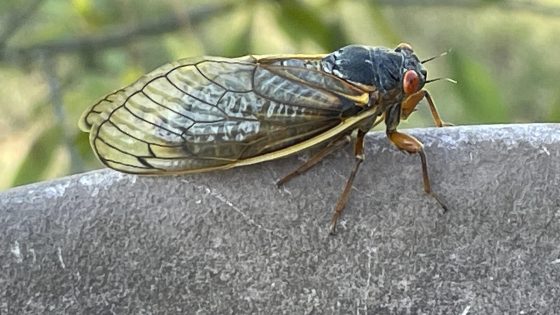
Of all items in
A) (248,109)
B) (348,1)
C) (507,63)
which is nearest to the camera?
(248,109)

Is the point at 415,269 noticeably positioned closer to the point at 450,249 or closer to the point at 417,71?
the point at 450,249

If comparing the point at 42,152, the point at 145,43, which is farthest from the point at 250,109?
the point at 145,43

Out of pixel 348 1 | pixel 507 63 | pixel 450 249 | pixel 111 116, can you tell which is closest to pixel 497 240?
pixel 450 249

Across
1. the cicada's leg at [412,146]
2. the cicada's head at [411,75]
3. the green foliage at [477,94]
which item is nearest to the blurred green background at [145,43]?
the green foliage at [477,94]

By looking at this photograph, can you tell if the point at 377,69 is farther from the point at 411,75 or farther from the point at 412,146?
the point at 412,146

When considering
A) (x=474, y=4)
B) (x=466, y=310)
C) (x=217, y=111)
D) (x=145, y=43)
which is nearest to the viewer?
(x=466, y=310)

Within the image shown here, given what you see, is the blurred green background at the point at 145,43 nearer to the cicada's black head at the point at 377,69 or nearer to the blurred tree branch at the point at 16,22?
the blurred tree branch at the point at 16,22
